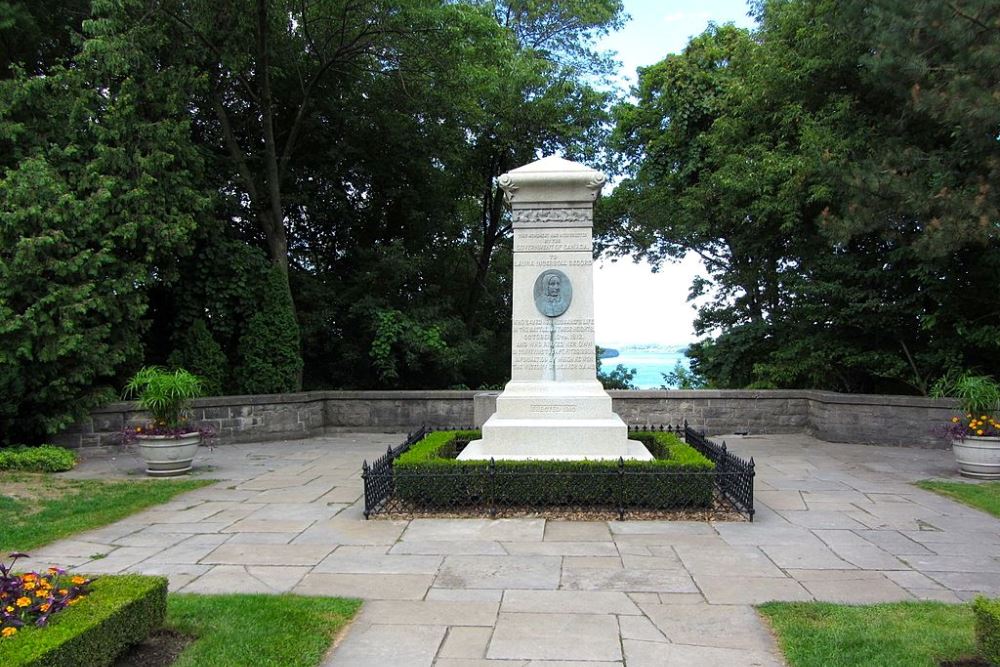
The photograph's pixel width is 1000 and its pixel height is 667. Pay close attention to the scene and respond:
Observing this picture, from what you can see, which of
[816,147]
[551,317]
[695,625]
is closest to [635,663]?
[695,625]

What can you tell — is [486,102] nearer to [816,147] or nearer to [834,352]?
[816,147]

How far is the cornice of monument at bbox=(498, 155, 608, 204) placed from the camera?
9.12 m

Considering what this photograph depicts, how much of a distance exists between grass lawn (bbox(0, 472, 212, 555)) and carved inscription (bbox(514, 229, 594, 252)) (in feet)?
18.2

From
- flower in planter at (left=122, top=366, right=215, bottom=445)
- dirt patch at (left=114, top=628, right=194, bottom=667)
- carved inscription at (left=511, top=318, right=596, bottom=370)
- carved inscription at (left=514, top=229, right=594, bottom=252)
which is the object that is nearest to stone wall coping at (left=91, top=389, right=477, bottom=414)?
flower in planter at (left=122, top=366, right=215, bottom=445)

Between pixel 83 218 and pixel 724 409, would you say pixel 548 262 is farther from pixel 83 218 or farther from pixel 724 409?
pixel 83 218

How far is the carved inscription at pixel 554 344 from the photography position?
9062 mm

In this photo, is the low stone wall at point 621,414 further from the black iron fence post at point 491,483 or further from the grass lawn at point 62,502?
the black iron fence post at point 491,483

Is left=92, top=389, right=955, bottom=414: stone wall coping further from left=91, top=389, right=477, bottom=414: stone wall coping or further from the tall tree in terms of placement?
the tall tree

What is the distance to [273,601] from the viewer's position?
476cm

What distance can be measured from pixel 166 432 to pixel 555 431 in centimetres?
577

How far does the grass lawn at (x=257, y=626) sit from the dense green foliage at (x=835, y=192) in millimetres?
9643

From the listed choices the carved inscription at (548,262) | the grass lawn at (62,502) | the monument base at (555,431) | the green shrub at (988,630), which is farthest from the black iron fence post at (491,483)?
the green shrub at (988,630)

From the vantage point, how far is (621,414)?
14625 millimetres

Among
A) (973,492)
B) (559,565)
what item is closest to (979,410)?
(973,492)
